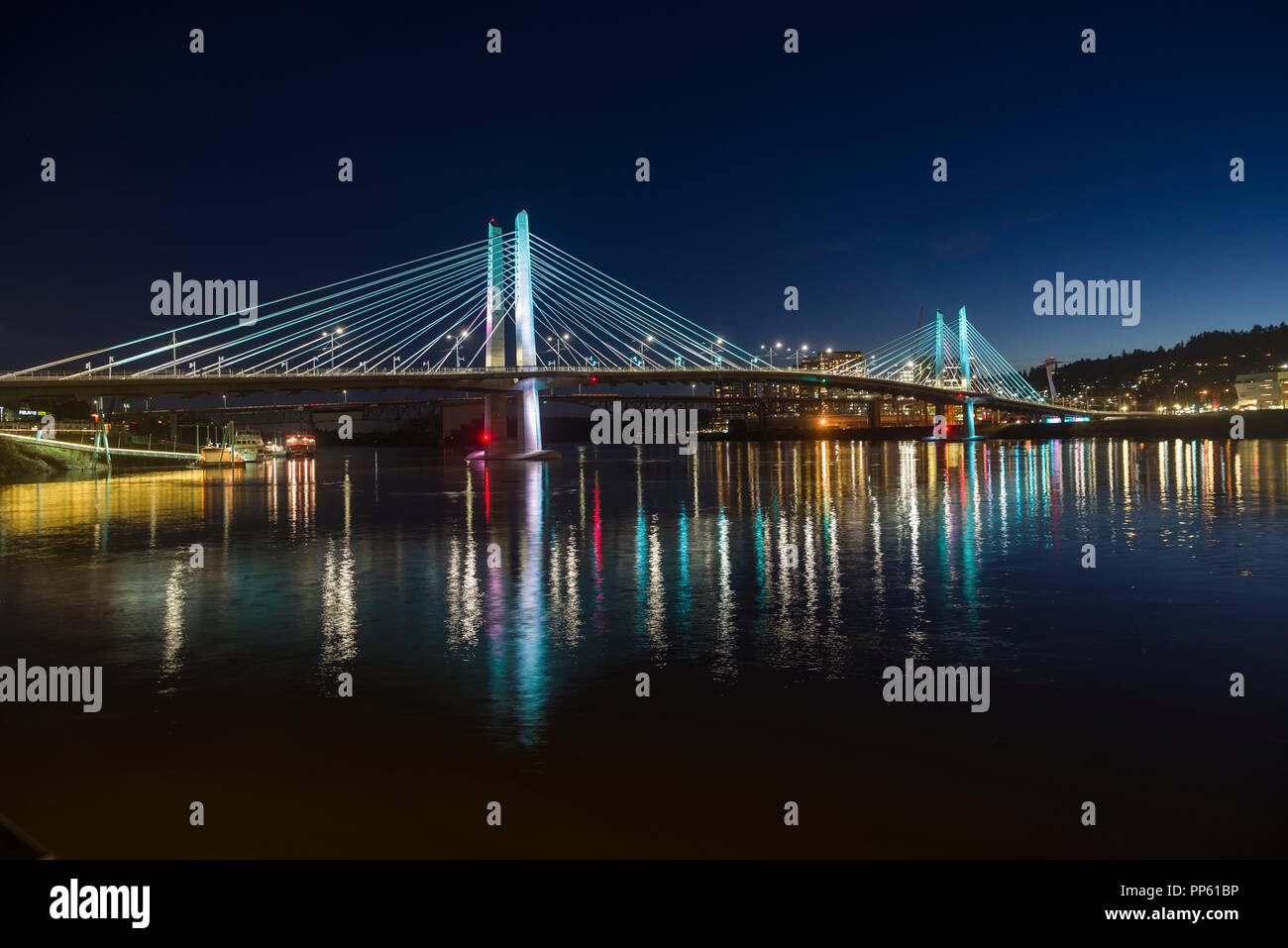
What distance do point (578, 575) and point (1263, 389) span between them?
16685 centimetres

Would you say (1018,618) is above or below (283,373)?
below

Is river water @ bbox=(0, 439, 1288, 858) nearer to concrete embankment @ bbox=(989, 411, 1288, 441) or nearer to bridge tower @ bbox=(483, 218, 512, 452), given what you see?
bridge tower @ bbox=(483, 218, 512, 452)

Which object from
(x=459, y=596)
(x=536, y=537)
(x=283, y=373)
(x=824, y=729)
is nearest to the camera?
(x=824, y=729)

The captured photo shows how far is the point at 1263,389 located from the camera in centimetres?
15162

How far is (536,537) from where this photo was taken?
22.3 meters

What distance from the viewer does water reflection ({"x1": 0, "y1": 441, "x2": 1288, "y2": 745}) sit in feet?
33.4

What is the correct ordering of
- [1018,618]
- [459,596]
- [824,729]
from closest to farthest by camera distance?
[824,729]
[1018,618]
[459,596]

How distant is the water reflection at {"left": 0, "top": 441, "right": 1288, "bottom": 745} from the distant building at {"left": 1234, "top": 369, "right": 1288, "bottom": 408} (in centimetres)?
12846

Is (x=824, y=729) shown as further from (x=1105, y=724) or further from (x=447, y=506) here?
(x=447, y=506)
